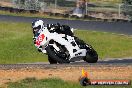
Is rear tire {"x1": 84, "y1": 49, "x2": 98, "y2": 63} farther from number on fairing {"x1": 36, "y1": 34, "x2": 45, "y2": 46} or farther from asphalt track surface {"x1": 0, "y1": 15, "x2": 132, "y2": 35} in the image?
asphalt track surface {"x1": 0, "y1": 15, "x2": 132, "y2": 35}

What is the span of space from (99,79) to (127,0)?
33158mm

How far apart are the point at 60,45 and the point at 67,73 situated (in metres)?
4.10

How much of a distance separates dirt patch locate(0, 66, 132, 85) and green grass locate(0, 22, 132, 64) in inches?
412

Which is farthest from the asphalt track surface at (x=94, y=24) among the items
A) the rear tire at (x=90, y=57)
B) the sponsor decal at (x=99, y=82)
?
the sponsor decal at (x=99, y=82)

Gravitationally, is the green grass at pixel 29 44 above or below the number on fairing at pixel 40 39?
below

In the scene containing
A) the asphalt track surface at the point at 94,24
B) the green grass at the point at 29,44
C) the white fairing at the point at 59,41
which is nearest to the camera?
the white fairing at the point at 59,41

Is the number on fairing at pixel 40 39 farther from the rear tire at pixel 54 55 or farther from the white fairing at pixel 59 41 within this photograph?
the rear tire at pixel 54 55

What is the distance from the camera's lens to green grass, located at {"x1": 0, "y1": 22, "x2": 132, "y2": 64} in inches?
1155

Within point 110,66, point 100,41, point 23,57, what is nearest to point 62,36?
point 110,66

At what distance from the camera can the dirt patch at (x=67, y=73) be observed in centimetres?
1637

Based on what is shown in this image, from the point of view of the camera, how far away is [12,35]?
118 ft

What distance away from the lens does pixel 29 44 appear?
3278 cm

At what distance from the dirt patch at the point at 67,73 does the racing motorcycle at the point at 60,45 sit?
314 centimetres

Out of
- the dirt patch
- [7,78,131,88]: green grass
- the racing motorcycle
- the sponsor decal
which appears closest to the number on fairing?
the racing motorcycle
